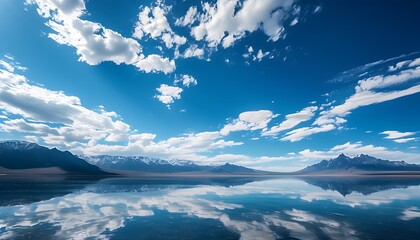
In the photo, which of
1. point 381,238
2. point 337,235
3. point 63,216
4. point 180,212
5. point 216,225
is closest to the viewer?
point 381,238

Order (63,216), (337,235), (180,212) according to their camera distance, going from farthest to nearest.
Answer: (180,212) → (63,216) → (337,235)

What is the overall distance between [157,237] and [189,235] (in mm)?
2031

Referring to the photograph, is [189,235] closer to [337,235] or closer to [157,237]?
[157,237]

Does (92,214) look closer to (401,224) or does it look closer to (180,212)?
(180,212)

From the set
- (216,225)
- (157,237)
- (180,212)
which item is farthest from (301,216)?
(157,237)

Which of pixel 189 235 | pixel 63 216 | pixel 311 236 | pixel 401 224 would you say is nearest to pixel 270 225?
pixel 311 236

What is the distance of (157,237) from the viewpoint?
15.4 metres

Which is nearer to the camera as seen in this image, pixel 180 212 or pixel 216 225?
pixel 216 225

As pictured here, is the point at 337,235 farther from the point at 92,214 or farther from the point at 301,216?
the point at 92,214

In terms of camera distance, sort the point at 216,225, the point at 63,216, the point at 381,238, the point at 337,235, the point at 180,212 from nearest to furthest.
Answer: the point at 381,238
the point at 337,235
the point at 216,225
the point at 63,216
the point at 180,212

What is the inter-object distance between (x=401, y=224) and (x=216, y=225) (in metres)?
14.3

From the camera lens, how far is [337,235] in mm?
15977

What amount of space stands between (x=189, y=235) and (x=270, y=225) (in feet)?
21.9

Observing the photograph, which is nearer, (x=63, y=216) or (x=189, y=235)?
(x=189, y=235)
